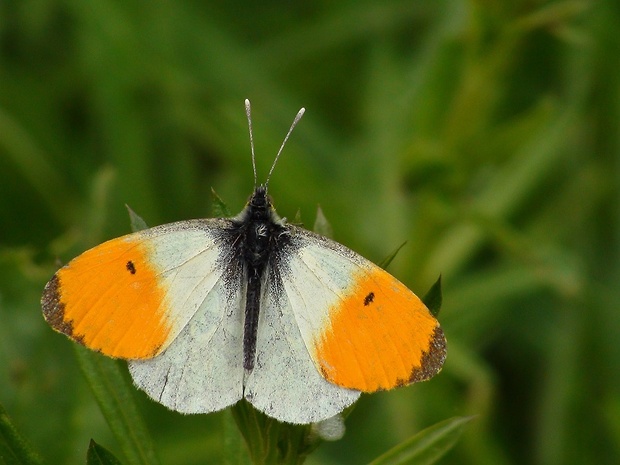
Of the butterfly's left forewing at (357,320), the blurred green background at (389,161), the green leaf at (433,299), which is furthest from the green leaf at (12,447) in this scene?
the blurred green background at (389,161)

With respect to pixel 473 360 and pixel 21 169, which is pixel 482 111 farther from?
pixel 21 169

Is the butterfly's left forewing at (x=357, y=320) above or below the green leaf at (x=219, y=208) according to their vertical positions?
below

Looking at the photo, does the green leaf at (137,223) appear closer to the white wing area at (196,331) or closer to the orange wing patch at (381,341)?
the white wing area at (196,331)

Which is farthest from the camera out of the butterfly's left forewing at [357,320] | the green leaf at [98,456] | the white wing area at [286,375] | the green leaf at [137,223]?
the green leaf at [137,223]

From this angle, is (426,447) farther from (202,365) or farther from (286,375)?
(202,365)

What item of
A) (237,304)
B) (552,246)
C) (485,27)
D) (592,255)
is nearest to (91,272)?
(237,304)
